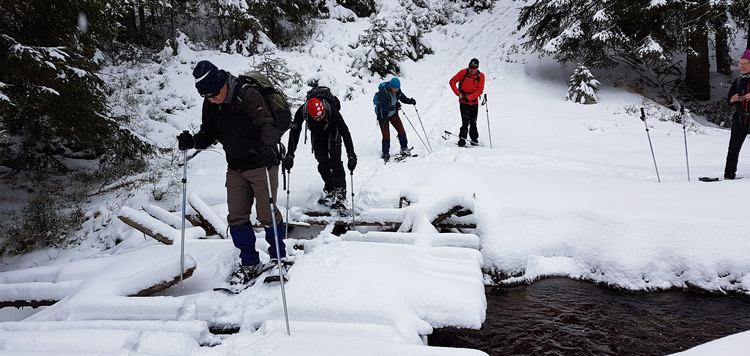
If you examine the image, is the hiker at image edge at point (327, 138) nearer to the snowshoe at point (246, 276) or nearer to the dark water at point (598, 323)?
the snowshoe at point (246, 276)

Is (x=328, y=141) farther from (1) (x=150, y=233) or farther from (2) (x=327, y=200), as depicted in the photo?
(1) (x=150, y=233)

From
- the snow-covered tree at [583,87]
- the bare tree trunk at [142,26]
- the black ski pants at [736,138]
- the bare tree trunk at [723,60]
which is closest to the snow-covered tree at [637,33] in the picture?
the snow-covered tree at [583,87]

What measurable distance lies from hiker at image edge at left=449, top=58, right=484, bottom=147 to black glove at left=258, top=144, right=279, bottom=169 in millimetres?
6463

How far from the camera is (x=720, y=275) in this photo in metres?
4.60

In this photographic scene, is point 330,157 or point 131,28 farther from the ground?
point 131,28

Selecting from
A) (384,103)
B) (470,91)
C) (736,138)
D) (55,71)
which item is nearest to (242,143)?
(55,71)

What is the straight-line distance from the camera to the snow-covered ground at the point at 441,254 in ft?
11.5

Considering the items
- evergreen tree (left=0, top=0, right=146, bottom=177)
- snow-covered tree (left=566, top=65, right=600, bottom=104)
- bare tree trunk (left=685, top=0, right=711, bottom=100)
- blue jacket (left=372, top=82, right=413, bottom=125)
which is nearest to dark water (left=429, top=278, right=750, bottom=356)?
blue jacket (left=372, top=82, right=413, bottom=125)

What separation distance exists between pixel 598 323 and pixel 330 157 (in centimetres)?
468

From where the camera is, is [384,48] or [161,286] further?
[384,48]

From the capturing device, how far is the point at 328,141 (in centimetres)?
682

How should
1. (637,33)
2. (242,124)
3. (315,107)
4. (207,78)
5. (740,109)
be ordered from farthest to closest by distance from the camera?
(637,33), (740,109), (315,107), (242,124), (207,78)

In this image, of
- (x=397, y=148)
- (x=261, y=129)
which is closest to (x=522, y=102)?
(x=397, y=148)

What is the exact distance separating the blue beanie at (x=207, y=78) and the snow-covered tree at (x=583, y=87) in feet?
41.0
